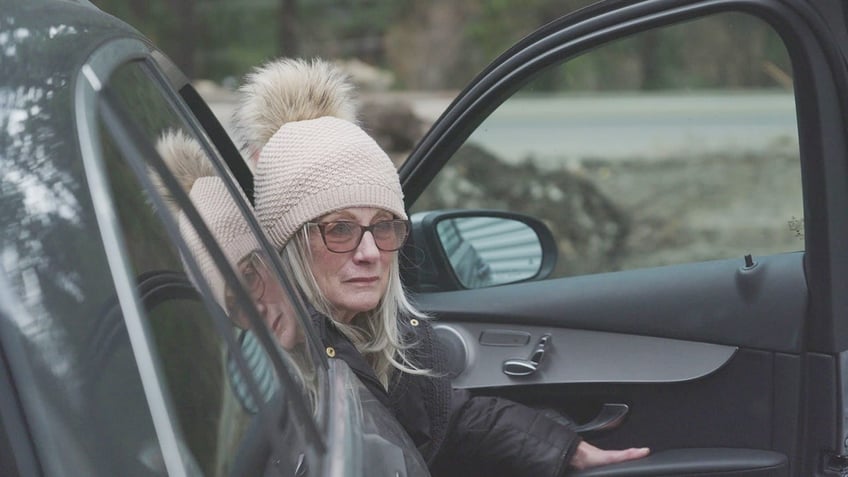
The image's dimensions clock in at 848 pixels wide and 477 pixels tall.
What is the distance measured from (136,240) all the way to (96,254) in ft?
0.27

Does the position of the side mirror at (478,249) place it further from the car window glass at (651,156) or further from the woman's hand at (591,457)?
the car window glass at (651,156)

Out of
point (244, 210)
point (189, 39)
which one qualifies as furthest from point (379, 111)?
point (244, 210)

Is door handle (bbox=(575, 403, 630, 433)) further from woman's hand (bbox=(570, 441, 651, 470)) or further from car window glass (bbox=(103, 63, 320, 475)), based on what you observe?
car window glass (bbox=(103, 63, 320, 475))

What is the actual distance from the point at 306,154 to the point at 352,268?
0.24 meters

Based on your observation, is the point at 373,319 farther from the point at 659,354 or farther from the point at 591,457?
the point at 659,354

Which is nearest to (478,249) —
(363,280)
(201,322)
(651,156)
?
(363,280)

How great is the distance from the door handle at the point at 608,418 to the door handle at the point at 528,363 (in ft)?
0.61

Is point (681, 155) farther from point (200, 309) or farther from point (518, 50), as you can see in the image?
point (200, 309)

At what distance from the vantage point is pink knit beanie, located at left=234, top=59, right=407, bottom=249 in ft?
7.81

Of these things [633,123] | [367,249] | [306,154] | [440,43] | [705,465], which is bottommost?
[705,465]

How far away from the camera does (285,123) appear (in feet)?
8.33

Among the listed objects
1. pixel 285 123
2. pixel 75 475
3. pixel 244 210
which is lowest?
pixel 75 475

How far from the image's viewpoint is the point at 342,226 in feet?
7.95

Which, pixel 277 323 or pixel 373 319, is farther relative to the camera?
pixel 373 319
